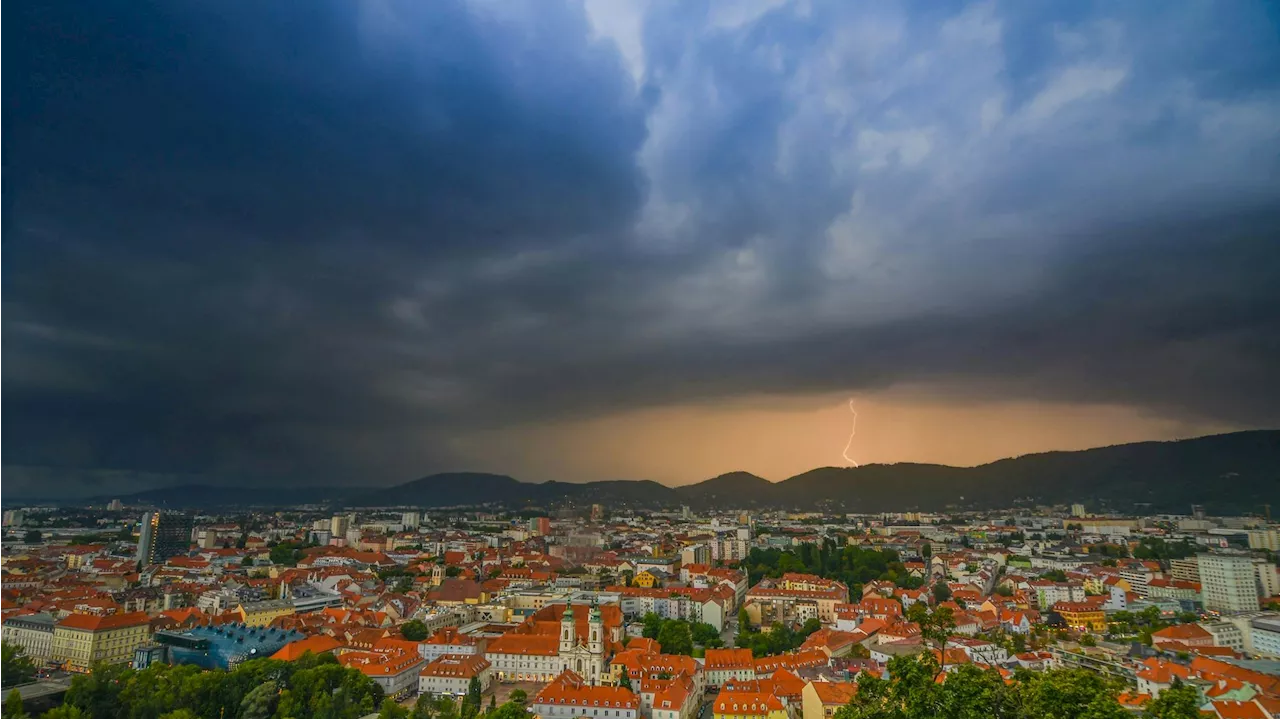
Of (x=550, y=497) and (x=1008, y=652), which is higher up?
(x=550, y=497)

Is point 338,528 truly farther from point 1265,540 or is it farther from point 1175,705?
point 1265,540

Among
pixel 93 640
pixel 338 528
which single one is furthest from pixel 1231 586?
pixel 338 528

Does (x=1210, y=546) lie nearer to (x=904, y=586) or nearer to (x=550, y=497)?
(x=904, y=586)

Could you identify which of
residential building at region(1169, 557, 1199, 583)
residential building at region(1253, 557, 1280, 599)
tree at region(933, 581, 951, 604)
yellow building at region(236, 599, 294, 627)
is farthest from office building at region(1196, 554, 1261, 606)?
yellow building at region(236, 599, 294, 627)

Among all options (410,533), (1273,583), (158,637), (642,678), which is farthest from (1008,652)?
(410,533)

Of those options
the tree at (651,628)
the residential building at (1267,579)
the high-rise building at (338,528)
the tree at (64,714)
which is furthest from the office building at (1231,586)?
the high-rise building at (338,528)

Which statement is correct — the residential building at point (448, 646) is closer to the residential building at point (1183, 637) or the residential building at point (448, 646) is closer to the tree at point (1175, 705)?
the tree at point (1175, 705)
